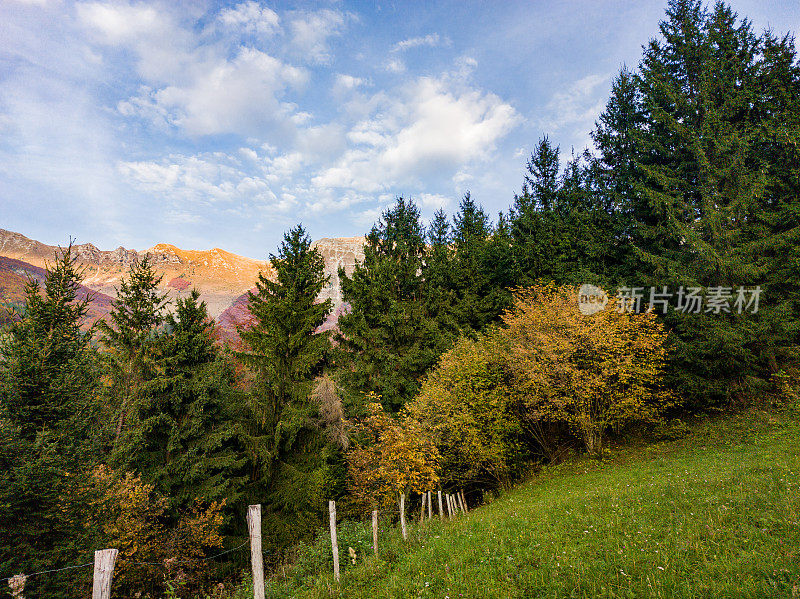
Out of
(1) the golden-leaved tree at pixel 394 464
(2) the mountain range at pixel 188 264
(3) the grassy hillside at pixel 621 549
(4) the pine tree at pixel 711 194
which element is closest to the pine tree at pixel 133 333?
(1) the golden-leaved tree at pixel 394 464

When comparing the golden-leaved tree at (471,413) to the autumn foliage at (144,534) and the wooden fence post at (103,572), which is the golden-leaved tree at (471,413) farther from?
the wooden fence post at (103,572)

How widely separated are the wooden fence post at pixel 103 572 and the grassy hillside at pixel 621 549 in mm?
4493

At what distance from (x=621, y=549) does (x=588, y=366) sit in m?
15.9

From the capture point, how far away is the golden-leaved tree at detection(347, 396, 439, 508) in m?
18.1

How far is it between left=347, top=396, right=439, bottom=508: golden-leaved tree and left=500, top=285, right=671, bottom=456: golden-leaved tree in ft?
23.1

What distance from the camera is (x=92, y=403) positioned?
13695 millimetres

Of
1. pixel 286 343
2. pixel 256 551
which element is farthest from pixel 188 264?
pixel 256 551

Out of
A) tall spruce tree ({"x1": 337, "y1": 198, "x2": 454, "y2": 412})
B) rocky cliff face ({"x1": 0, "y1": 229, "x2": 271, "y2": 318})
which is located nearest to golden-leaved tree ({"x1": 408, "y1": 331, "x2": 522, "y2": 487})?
tall spruce tree ({"x1": 337, "y1": 198, "x2": 454, "y2": 412})

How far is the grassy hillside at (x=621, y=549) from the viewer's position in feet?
17.5

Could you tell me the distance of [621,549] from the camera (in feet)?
21.9

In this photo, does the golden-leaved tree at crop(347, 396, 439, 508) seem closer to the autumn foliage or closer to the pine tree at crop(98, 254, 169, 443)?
the autumn foliage

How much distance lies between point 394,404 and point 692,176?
2925 centimetres

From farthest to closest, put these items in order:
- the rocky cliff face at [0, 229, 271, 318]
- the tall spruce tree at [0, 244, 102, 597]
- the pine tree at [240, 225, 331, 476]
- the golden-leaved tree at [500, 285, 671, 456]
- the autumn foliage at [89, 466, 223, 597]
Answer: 1. the rocky cliff face at [0, 229, 271, 318]
2. the pine tree at [240, 225, 331, 476]
3. the golden-leaved tree at [500, 285, 671, 456]
4. the autumn foliage at [89, 466, 223, 597]
5. the tall spruce tree at [0, 244, 102, 597]

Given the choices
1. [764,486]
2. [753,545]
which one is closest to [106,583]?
[753,545]
